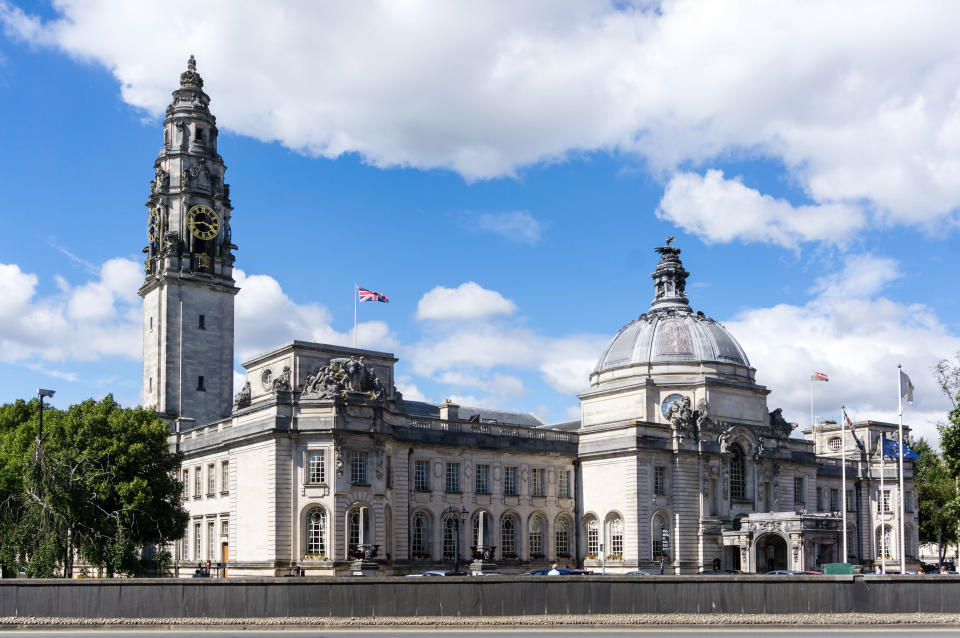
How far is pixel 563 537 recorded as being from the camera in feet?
261

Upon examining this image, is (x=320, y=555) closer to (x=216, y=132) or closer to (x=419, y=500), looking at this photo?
(x=419, y=500)

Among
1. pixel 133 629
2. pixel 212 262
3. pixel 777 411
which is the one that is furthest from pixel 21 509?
pixel 777 411

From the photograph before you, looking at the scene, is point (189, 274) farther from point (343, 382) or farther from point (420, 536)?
point (420, 536)

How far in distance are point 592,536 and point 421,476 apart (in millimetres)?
15005

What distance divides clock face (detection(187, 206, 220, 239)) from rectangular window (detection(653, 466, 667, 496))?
1629 inches

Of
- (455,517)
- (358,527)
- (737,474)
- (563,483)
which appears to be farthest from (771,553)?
(358,527)

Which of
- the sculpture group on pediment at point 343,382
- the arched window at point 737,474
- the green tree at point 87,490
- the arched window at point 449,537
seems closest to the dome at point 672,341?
the arched window at point 737,474

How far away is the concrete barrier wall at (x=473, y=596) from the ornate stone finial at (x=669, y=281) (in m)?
55.2

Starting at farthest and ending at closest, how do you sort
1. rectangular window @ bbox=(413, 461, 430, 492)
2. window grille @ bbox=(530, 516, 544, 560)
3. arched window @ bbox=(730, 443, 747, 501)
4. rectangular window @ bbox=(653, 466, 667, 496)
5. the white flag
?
arched window @ bbox=(730, 443, 747, 501) < rectangular window @ bbox=(653, 466, 667, 496) < window grille @ bbox=(530, 516, 544, 560) < rectangular window @ bbox=(413, 461, 430, 492) < the white flag

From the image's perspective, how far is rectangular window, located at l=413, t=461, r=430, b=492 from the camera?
234 ft

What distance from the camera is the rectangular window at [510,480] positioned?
76.3 m

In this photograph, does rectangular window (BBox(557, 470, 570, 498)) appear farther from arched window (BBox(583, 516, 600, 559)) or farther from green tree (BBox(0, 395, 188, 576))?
green tree (BBox(0, 395, 188, 576))

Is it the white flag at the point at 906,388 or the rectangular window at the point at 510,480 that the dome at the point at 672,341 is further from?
the white flag at the point at 906,388

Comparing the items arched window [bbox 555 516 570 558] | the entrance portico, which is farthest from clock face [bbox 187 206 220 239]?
the entrance portico
